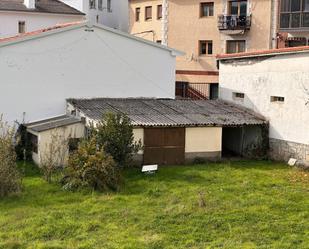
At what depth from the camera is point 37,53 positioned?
22328mm

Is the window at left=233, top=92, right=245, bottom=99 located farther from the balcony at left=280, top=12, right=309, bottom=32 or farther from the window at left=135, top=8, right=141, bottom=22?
the window at left=135, top=8, right=141, bottom=22

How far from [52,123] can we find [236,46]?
20062 millimetres

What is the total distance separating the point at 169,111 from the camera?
73.1 feet

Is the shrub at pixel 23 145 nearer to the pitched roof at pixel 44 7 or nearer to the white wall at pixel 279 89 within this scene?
the white wall at pixel 279 89

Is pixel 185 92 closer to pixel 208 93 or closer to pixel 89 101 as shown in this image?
pixel 208 93

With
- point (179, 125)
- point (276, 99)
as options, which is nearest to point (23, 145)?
point (179, 125)

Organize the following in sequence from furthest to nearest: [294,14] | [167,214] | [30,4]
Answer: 1. [30,4]
2. [294,14]
3. [167,214]

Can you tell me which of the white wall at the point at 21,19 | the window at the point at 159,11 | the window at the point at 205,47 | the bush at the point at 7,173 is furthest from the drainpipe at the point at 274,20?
the bush at the point at 7,173

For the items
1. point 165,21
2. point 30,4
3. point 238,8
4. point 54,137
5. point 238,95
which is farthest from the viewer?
point 30,4

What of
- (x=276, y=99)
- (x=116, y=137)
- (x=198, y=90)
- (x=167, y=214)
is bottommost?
(x=167, y=214)

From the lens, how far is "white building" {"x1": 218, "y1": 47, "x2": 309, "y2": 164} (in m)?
20.4

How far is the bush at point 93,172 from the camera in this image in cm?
1678

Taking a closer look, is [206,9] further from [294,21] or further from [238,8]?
[294,21]

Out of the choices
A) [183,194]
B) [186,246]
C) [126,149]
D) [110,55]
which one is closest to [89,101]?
[110,55]
